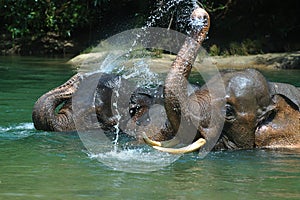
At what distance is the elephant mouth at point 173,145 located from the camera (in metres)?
6.41

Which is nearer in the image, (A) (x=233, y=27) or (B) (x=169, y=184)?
(B) (x=169, y=184)

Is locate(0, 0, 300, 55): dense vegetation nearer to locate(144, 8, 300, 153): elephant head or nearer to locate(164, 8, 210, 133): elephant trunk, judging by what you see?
locate(144, 8, 300, 153): elephant head

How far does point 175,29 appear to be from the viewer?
2056cm

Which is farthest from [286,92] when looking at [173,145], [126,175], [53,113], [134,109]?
[53,113]

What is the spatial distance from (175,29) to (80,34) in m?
4.83

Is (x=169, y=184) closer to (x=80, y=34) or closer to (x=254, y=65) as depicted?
(x=254, y=65)

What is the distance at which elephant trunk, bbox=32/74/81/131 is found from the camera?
8.38 m

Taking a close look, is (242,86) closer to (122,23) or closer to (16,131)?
(16,131)

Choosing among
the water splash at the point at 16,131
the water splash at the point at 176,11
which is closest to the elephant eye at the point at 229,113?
the water splash at the point at 16,131

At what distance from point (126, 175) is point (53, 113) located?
2450 mm

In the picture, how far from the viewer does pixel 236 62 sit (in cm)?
1752

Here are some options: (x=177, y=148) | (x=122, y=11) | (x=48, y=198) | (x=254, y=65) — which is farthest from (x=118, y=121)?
(x=122, y=11)

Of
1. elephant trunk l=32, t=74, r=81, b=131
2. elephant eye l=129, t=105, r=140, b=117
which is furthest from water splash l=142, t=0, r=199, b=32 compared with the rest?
elephant eye l=129, t=105, r=140, b=117

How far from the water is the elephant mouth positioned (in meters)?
0.15
